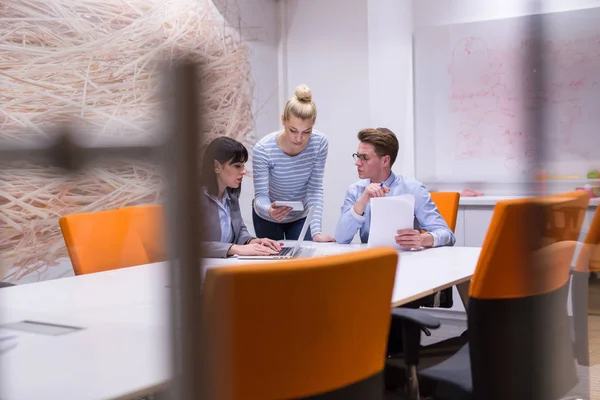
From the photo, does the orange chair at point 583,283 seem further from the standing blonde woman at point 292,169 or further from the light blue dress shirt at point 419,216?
the standing blonde woman at point 292,169

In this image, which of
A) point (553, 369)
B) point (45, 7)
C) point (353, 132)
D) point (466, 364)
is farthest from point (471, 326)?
point (353, 132)

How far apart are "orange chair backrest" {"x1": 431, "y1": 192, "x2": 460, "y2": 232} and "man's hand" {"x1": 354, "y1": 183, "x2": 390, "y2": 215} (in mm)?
467

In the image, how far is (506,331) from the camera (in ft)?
3.18

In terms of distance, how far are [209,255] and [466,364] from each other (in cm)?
106

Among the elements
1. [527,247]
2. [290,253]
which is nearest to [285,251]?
[290,253]

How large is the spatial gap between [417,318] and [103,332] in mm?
A: 642

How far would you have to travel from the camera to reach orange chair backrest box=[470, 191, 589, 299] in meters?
0.45

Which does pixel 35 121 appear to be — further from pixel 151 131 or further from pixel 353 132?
pixel 353 132

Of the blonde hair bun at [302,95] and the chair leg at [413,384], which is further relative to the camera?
the blonde hair bun at [302,95]

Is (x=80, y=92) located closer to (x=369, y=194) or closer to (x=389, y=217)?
(x=389, y=217)

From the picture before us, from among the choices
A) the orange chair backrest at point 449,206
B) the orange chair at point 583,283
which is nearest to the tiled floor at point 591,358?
the orange chair at point 583,283

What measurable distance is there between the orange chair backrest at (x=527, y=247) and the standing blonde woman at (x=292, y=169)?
0.92m

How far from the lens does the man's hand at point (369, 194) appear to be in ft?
5.57

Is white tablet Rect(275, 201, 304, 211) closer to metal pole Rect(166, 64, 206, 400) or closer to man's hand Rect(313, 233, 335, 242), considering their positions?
man's hand Rect(313, 233, 335, 242)
